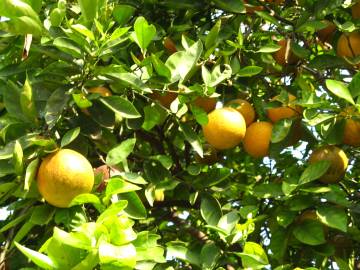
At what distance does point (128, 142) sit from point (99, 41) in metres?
0.28

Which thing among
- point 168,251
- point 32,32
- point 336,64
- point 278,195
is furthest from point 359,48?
point 32,32

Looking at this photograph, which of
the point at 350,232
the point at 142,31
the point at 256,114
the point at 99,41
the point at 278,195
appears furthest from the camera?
the point at 256,114

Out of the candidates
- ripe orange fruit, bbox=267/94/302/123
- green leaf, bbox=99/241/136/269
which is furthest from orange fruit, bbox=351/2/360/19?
green leaf, bbox=99/241/136/269

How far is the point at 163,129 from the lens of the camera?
7.73 ft

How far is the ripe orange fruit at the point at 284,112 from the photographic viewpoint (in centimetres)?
208

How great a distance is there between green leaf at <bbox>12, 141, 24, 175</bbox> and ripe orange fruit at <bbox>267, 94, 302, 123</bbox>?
0.85m

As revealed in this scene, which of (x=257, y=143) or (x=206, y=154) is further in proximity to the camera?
(x=206, y=154)

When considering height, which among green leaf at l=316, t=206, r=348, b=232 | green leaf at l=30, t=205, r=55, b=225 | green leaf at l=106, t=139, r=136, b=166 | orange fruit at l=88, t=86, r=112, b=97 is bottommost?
green leaf at l=316, t=206, r=348, b=232

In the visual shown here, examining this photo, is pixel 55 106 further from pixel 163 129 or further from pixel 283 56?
pixel 283 56

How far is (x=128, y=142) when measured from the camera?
1809mm

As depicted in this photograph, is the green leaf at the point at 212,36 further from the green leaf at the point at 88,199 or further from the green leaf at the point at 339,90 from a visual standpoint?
the green leaf at the point at 88,199

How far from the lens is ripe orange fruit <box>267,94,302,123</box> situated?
208cm

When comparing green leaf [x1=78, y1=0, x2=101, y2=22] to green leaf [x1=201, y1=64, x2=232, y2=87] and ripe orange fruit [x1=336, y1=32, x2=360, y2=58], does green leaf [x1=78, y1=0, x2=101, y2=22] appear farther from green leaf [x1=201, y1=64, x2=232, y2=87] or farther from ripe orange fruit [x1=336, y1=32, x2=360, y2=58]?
ripe orange fruit [x1=336, y1=32, x2=360, y2=58]

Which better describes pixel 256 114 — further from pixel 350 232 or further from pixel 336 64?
pixel 350 232
